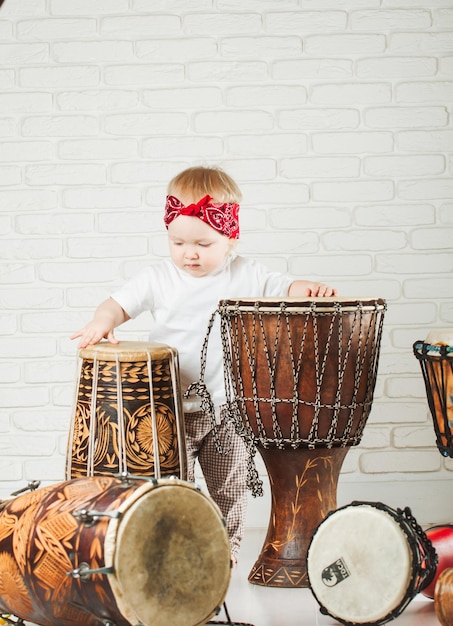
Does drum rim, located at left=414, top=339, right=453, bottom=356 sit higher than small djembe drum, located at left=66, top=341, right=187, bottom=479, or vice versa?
drum rim, located at left=414, top=339, right=453, bottom=356

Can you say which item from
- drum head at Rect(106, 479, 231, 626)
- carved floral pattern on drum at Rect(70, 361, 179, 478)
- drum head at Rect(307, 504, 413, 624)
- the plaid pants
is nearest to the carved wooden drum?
drum head at Rect(106, 479, 231, 626)

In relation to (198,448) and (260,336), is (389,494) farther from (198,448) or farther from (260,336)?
(260,336)

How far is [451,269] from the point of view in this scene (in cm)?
331

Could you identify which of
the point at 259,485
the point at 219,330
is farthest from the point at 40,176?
the point at 259,485

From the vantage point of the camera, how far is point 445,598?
212cm

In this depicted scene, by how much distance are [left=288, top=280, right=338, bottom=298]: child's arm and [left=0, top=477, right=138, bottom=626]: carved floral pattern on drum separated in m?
0.96

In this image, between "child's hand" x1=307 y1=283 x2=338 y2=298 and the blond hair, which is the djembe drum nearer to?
"child's hand" x1=307 y1=283 x2=338 y2=298

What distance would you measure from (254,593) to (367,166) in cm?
160

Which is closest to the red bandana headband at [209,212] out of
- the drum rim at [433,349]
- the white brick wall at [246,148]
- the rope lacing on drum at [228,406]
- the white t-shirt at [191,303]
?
the white t-shirt at [191,303]

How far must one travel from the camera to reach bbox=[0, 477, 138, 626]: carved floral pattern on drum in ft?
6.12

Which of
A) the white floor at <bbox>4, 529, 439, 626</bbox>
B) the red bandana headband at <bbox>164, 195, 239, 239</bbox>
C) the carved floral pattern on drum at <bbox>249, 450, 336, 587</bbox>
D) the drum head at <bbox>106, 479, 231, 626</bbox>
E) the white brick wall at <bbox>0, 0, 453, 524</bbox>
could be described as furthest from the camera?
the white brick wall at <bbox>0, 0, 453, 524</bbox>

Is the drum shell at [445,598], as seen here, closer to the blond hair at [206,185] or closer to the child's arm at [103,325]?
the child's arm at [103,325]

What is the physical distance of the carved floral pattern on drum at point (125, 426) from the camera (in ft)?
8.20

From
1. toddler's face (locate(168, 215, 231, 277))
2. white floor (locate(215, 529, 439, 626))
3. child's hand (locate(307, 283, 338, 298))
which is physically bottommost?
white floor (locate(215, 529, 439, 626))
